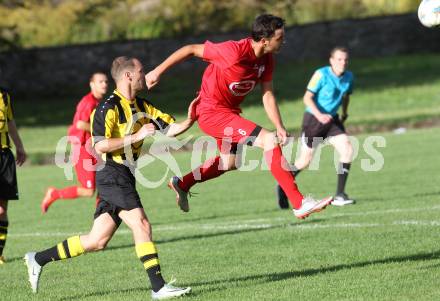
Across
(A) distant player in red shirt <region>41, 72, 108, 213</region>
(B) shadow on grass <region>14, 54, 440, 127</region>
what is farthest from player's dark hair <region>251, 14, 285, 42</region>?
(B) shadow on grass <region>14, 54, 440, 127</region>

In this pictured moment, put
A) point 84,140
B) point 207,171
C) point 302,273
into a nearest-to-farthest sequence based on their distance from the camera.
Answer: point 302,273 → point 207,171 → point 84,140

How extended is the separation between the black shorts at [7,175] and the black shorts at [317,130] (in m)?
5.32

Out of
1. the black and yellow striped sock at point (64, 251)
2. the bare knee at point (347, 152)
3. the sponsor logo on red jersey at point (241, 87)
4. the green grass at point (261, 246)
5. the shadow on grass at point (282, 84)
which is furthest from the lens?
the shadow on grass at point (282, 84)

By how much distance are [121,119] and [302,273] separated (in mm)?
2160

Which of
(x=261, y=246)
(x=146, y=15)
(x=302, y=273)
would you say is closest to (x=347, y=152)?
(x=261, y=246)

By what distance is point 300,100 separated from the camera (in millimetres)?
35562

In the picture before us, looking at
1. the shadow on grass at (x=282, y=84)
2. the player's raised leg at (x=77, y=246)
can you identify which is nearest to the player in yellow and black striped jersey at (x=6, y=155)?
the player's raised leg at (x=77, y=246)

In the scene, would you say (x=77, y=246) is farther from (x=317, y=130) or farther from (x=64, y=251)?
(x=317, y=130)

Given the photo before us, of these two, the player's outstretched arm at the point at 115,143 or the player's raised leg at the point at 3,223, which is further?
the player's raised leg at the point at 3,223

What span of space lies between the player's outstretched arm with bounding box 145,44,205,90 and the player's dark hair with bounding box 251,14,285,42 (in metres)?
0.58

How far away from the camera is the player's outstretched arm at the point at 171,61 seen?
8562 mm

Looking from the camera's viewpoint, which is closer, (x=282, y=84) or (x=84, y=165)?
(x=84, y=165)

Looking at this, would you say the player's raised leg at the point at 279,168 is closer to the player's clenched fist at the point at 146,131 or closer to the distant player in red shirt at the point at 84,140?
the player's clenched fist at the point at 146,131

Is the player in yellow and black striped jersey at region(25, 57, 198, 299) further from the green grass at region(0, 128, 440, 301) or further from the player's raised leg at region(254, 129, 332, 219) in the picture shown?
the player's raised leg at region(254, 129, 332, 219)
